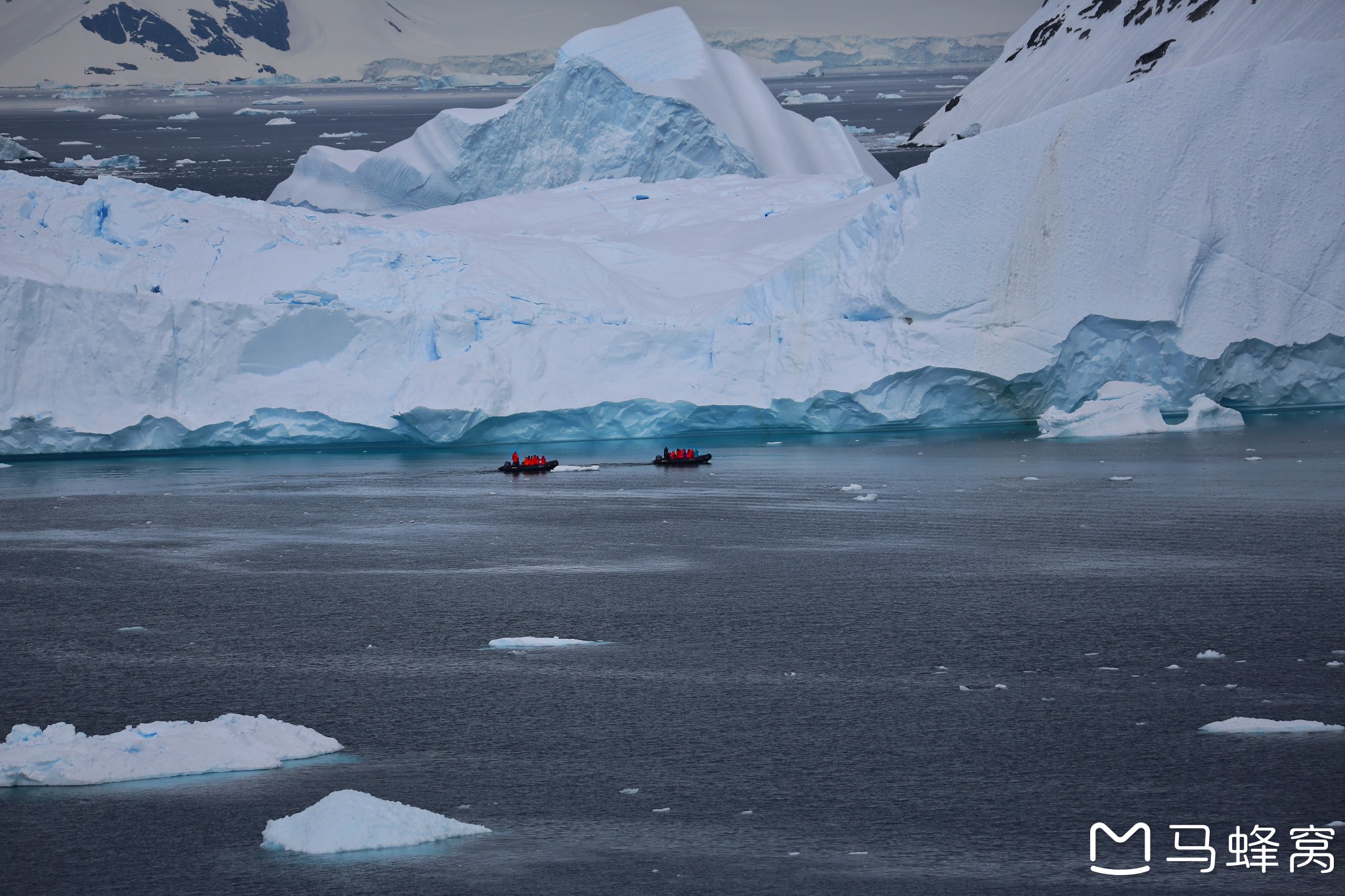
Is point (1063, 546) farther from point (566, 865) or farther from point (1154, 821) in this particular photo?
point (566, 865)

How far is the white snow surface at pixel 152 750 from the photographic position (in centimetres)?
779

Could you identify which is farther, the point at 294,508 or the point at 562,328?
the point at 562,328

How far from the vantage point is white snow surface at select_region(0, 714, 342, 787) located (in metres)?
7.79

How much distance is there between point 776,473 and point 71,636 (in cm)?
992

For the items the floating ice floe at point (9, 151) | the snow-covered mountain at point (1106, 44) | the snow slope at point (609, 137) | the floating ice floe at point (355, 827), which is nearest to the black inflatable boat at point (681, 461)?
the floating ice floe at point (355, 827)

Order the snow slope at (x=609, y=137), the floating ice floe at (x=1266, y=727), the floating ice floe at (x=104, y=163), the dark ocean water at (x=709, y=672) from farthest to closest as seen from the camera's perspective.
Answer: the floating ice floe at (x=104, y=163) < the snow slope at (x=609, y=137) < the floating ice floe at (x=1266, y=727) < the dark ocean water at (x=709, y=672)

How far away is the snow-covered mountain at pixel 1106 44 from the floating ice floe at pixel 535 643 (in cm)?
2594

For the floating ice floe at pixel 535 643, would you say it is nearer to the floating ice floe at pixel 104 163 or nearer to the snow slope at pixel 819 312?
the snow slope at pixel 819 312

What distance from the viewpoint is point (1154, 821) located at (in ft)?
22.6

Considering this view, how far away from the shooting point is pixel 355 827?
6812 millimetres

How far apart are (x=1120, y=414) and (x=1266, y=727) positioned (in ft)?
45.6

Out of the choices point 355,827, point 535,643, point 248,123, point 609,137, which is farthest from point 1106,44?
point 248,123

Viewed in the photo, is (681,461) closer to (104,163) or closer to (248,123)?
(104,163)

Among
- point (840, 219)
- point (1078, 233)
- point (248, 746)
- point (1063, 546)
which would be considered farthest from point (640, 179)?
point (248, 746)
